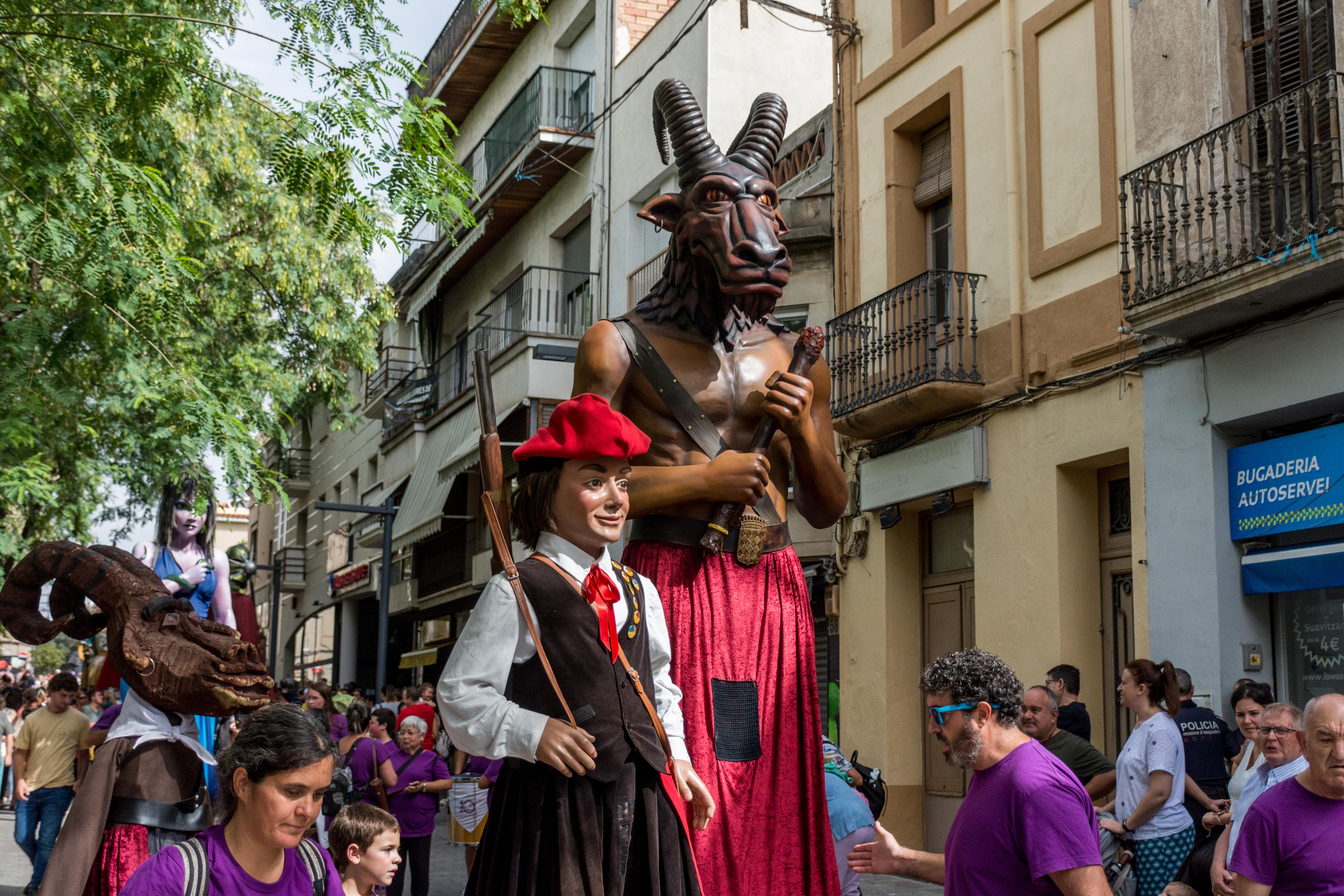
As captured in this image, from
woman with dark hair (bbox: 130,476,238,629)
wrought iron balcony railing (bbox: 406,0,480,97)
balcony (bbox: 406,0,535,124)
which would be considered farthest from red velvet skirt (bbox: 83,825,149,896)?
wrought iron balcony railing (bbox: 406,0,480,97)

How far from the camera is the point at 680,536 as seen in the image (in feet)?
13.0

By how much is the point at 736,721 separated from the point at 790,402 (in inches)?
34.1

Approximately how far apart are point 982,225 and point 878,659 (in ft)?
15.1

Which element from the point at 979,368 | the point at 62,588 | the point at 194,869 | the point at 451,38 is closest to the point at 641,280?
the point at 979,368

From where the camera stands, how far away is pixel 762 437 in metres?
3.91

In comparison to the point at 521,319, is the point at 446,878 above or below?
below

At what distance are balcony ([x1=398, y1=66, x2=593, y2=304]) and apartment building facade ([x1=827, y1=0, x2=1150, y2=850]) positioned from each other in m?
8.04

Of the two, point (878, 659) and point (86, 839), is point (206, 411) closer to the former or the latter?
point (86, 839)

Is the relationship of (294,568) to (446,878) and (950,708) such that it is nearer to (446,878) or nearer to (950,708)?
(446,878)

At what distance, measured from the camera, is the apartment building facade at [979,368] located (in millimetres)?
12328

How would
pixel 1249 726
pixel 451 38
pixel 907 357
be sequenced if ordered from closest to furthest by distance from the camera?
1. pixel 1249 726
2. pixel 907 357
3. pixel 451 38

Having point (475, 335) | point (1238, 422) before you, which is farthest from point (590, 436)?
point (475, 335)

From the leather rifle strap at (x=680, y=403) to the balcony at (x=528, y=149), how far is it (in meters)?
18.8

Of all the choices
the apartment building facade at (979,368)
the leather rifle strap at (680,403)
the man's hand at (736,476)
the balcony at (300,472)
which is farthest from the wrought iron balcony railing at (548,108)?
the man's hand at (736,476)
